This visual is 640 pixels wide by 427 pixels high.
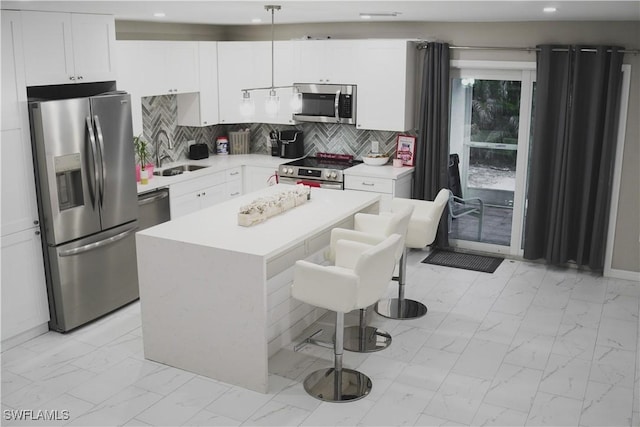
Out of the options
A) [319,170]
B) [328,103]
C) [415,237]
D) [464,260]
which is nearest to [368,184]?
[319,170]

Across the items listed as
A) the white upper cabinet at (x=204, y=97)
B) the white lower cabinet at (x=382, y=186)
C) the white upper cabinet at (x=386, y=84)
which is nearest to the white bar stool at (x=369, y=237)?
the white lower cabinet at (x=382, y=186)

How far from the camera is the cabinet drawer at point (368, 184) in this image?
22.2ft

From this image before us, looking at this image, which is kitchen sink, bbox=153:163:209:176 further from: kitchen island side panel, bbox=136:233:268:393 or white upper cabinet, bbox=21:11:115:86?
kitchen island side panel, bbox=136:233:268:393

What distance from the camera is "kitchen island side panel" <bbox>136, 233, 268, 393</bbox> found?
420 centimetres

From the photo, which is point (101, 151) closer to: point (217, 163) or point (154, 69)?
point (154, 69)

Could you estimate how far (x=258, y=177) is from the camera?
24.6 feet

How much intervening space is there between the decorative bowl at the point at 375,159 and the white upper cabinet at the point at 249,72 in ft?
3.34

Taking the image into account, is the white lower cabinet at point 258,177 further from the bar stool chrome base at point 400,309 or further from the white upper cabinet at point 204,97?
the bar stool chrome base at point 400,309

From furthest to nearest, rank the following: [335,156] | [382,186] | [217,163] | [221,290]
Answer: [335,156] → [217,163] → [382,186] → [221,290]

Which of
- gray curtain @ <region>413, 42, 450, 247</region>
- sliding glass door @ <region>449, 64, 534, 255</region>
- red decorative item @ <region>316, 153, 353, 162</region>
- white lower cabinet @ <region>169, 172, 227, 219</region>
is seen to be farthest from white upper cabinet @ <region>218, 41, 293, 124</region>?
sliding glass door @ <region>449, 64, 534, 255</region>

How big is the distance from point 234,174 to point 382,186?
1.73 meters

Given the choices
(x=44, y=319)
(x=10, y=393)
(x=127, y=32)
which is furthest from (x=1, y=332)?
(x=127, y=32)

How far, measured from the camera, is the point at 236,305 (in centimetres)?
426

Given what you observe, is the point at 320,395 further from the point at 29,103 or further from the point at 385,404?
the point at 29,103
